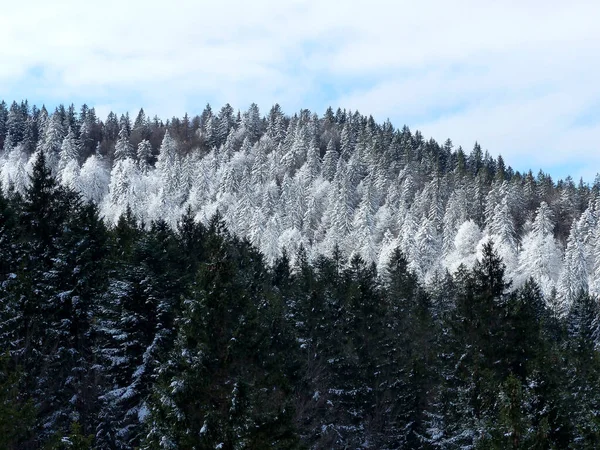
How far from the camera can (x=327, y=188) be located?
15625 centimetres

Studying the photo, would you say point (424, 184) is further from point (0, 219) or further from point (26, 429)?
point (26, 429)

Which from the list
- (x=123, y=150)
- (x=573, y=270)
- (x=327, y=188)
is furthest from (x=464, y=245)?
(x=123, y=150)

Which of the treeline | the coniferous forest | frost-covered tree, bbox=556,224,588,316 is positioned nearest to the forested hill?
frost-covered tree, bbox=556,224,588,316

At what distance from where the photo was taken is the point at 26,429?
19031 millimetres

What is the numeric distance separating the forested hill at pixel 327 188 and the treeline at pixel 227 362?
69.6 metres

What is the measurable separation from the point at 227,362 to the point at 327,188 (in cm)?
13623

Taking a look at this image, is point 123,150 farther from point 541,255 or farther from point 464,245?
point 541,255

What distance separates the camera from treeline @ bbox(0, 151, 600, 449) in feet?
66.9

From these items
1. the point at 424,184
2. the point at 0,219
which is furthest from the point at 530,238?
the point at 0,219

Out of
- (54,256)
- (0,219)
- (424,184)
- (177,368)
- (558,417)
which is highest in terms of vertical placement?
(424,184)

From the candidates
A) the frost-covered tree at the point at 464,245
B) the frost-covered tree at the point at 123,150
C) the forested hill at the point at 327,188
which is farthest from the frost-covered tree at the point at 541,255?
the frost-covered tree at the point at 123,150

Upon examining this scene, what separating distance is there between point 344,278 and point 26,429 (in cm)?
3237

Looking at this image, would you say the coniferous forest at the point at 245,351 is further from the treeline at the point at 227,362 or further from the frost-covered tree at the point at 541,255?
the frost-covered tree at the point at 541,255

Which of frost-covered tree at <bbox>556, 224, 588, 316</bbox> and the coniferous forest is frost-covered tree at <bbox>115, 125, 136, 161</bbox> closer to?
frost-covered tree at <bbox>556, 224, 588, 316</bbox>
